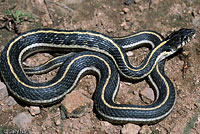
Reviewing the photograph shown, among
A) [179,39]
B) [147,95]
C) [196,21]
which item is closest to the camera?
[147,95]

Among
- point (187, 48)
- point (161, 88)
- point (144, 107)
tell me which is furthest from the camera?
point (187, 48)

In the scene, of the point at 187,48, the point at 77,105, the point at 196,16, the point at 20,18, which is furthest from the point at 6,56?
the point at 196,16

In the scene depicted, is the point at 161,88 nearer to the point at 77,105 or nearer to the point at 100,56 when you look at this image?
the point at 100,56

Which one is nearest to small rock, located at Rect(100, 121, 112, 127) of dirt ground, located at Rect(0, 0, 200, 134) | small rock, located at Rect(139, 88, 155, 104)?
dirt ground, located at Rect(0, 0, 200, 134)

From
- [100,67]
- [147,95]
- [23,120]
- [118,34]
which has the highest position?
[118,34]

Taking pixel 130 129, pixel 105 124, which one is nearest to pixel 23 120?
pixel 105 124

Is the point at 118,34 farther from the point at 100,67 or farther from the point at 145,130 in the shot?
the point at 145,130
